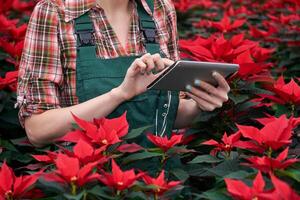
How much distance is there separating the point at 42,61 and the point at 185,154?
59 centimetres

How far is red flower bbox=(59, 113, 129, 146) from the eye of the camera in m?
1.72

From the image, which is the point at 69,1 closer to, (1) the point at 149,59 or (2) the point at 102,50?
(2) the point at 102,50

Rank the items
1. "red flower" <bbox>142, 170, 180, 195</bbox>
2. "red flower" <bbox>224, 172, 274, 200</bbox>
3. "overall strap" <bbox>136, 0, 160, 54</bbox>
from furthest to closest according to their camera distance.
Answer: "overall strap" <bbox>136, 0, 160, 54</bbox>
"red flower" <bbox>142, 170, 180, 195</bbox>
"red flower" <bbox>224, 172, 274, 200</bbox>

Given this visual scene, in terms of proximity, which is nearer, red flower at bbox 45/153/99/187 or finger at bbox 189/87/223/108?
red flower at bbox 45/153/99/187

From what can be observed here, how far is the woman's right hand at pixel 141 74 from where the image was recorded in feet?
6.27

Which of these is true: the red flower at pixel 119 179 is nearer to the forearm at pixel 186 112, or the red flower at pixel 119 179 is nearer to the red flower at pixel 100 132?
the red flower at pixel 100 132

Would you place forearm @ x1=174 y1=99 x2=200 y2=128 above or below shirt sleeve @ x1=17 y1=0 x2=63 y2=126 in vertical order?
below

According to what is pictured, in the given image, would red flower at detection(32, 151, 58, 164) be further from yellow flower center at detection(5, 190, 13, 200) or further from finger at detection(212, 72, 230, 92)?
finger at detection(212, 72, 230, 92)

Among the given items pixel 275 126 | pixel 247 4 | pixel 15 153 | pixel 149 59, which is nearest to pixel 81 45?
pixel 149 59

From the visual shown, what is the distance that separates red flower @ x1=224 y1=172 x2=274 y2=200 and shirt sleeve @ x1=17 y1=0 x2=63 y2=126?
0.88m

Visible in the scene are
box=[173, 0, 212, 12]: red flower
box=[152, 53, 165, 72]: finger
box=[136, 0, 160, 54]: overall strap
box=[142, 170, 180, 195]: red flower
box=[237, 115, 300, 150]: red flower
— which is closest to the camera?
Result: box=[142, 170, 180, 195]: red flower

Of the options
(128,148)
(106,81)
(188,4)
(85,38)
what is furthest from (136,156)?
(188,4)

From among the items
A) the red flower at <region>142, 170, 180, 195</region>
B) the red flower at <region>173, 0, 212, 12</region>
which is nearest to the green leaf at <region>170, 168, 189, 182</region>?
the red flower at <region>142, 170, 180, 195</region>

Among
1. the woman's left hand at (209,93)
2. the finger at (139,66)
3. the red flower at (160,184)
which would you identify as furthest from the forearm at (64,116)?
the red flower at (160,184)
